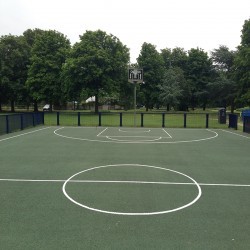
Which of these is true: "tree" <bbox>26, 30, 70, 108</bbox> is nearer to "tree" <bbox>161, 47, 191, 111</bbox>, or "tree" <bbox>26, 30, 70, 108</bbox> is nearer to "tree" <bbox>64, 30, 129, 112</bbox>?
"tree" <bbox>64, 30, 129, 112</bbox>

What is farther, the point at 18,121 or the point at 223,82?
the point at 223,82

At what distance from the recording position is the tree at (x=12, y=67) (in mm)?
43812

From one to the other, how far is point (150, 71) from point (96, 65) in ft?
52.9

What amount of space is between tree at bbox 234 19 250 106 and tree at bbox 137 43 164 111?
1700 centimetres

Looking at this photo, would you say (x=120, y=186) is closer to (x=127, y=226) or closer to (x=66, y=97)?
(x=127, y=226)

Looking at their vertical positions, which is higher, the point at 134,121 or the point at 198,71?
the point at 198,71

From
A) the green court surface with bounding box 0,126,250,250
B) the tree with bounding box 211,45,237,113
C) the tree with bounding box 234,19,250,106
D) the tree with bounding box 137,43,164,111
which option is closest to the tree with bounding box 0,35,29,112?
the tree with bounding box 137,43,164,111

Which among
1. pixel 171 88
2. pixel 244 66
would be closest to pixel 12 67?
pixel 171 88

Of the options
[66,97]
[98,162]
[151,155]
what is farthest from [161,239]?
[66,97]

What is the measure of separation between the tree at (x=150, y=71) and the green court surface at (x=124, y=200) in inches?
1647

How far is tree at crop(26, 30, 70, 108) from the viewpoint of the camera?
4147 centimetres

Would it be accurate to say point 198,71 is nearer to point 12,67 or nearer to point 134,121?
point 12,67

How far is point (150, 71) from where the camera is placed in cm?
5194

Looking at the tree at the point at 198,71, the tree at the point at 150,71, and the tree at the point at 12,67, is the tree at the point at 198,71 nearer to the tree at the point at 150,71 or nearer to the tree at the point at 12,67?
the tree at the point at 150,71
